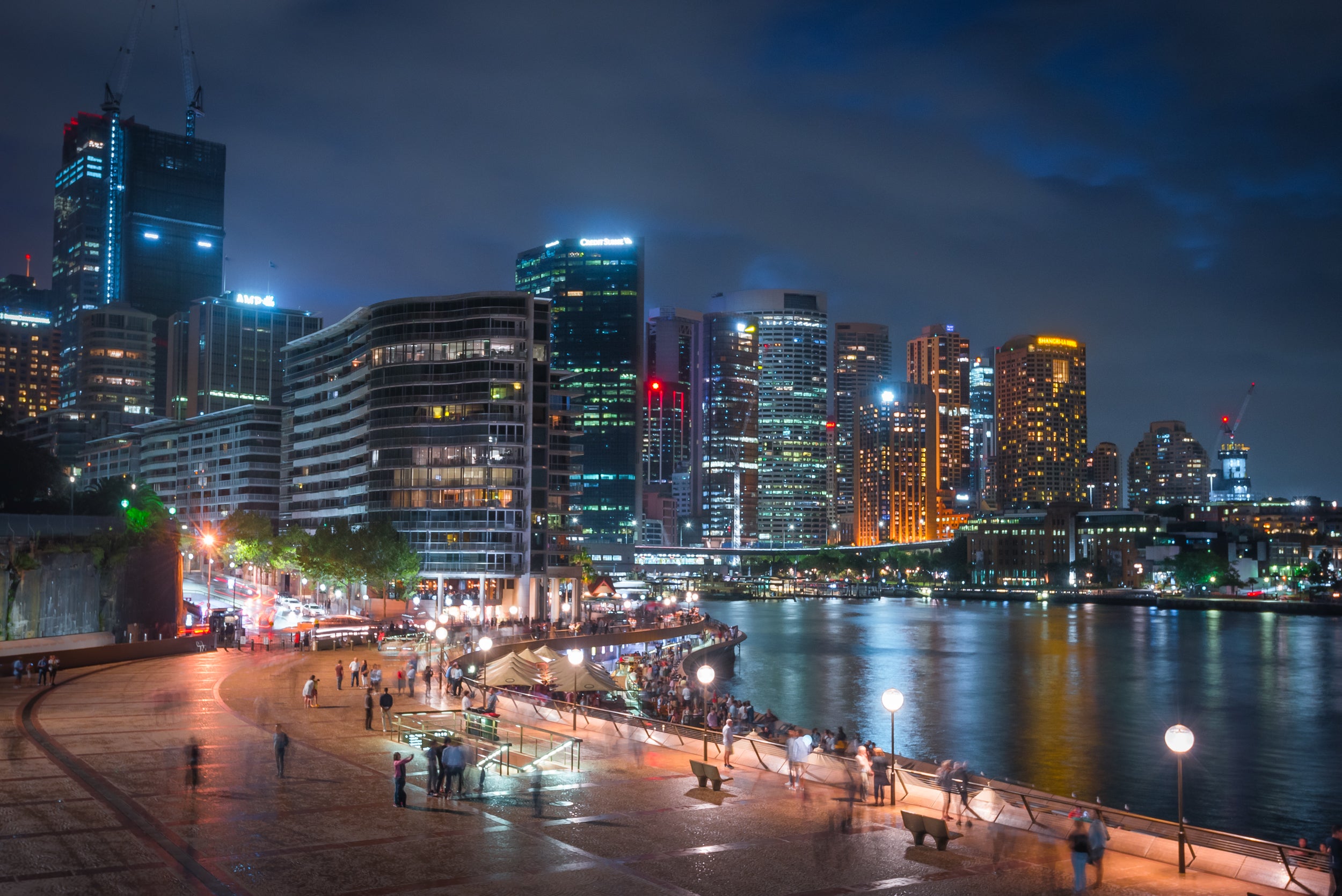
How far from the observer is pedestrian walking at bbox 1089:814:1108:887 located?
68.4ft

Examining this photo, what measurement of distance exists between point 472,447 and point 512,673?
85.0m

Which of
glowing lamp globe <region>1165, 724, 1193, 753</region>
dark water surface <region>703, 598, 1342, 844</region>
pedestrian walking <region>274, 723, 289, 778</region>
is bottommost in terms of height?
dark water surface <region>703, 598, 1342, 844</region>

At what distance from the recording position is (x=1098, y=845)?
20891 millimetres

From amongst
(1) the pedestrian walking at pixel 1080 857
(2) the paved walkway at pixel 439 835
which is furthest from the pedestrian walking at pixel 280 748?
(1) the pedestrian walking at pixel 1080 857

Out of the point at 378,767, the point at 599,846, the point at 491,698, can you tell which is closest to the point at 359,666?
the point at 491,698

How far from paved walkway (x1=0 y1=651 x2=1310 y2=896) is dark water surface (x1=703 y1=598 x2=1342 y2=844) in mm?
28445

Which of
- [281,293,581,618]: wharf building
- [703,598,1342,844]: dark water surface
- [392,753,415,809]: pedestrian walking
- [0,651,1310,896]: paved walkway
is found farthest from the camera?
[281,293,581,618]: wharf building

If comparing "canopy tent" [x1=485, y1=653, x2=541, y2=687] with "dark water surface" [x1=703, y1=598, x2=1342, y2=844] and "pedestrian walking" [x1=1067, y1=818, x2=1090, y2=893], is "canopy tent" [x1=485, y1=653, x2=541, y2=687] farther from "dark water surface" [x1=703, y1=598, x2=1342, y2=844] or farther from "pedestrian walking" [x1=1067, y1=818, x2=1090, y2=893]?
"dark water surface" [x1=703, y1=598, x2=1342, y2=844]

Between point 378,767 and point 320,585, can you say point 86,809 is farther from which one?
point 320,585

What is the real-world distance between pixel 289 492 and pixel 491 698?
462ft

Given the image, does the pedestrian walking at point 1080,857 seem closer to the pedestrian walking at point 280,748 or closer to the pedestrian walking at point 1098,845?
the pedestrian walking at point 1098,845

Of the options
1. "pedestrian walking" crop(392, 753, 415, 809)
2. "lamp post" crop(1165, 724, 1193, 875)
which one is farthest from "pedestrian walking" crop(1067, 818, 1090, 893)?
"pedestrian walking" crop(392, 753, 415, 809)

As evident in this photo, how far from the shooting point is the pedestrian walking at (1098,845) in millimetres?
20844

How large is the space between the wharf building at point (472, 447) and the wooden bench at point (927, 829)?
9954 cm
